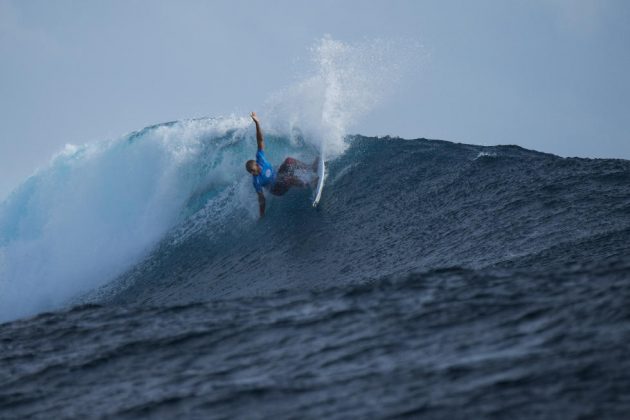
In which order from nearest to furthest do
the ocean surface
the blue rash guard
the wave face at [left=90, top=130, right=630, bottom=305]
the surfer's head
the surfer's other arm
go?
the ocean surface, the wave face at [left=90, top=130, right=630, bottom=305], the surfer's head, the blue rash guard, the surfer's other arm

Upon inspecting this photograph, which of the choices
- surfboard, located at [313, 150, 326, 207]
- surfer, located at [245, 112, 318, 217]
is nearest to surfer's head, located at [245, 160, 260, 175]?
surfer, located at [245, 112, 318, 217]

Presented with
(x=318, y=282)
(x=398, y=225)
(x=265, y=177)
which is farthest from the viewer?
(x=265, y=177)

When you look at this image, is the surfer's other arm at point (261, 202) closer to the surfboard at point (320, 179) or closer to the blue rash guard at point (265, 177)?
the blue rash guard at point (265, 177)

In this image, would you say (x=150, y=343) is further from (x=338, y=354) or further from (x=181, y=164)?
(x=181, y=164)

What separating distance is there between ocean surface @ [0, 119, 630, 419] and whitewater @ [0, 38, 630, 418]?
18mm

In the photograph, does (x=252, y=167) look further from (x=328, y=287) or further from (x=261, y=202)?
(x=328, y=287)

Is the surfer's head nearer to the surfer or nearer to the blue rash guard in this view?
the surfer

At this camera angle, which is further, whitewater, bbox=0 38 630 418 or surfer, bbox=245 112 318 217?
surfer, bbox=245 112 318 217

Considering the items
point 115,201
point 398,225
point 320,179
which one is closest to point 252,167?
point 320,179

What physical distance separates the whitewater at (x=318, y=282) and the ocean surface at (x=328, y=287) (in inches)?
0.7

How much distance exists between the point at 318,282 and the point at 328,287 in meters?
2.69

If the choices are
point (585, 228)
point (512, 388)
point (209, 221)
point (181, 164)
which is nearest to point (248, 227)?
point (209, 221)

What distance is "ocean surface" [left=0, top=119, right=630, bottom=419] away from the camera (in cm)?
320

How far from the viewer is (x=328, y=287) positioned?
18.8 ft
